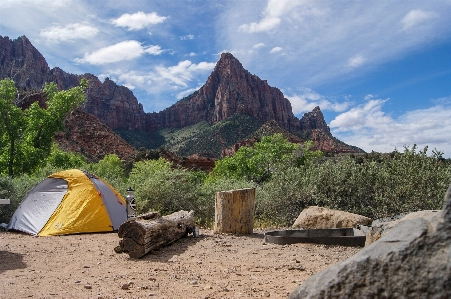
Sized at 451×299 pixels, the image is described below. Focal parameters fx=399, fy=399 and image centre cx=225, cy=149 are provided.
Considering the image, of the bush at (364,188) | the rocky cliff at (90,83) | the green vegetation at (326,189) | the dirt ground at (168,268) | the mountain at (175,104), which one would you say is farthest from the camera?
the rocky cliff at (90,83)

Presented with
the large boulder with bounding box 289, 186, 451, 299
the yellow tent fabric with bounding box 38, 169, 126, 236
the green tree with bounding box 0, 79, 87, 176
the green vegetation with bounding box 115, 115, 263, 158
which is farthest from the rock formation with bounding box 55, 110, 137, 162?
the large boulder with bounding box 289, 186, 451, 299

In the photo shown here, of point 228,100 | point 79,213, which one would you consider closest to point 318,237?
point 79,213

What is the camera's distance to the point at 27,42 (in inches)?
4341

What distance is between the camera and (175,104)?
120 m

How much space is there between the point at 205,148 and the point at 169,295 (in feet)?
209

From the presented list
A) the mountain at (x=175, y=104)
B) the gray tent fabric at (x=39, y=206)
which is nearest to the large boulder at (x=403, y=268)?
the gray tent fabric at (x=39, y=206)

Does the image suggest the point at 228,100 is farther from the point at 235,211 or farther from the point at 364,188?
the point at 235,211

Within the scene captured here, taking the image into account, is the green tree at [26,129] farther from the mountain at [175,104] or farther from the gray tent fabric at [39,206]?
the mountain at [175,104]

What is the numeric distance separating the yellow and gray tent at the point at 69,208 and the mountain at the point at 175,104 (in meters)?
73.8

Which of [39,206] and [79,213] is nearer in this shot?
[79,213]

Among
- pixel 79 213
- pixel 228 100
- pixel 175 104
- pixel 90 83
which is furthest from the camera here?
pixel 175 104

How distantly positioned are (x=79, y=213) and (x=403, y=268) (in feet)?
33.3

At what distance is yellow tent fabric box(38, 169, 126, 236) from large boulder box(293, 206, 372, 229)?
529 centimetres

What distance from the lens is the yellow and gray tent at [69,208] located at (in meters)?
10.7
